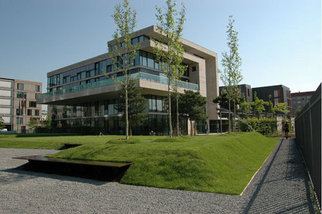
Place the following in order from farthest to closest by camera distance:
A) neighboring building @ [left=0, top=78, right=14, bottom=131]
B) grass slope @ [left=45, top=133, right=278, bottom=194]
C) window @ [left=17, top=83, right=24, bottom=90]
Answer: window @ [left=17, top=83, right=24, bottom=90] < neighboring building @ [left=0, top=78, right=14, bottom=131] < grass slope @ [left=45, top=133, right=278, bottom=194]

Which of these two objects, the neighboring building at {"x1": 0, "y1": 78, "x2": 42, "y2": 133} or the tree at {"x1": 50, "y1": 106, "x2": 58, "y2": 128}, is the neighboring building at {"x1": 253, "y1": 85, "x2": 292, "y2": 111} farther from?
the neighboring building at {"x1": 0, "y1": 78, "x2": 42, "y2": 133}

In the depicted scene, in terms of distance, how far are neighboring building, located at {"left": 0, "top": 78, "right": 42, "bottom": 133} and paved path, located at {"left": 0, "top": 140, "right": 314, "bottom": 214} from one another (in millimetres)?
79712

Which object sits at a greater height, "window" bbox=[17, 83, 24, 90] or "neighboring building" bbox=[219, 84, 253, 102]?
"window" bbox=[17, 83, 24, 90]

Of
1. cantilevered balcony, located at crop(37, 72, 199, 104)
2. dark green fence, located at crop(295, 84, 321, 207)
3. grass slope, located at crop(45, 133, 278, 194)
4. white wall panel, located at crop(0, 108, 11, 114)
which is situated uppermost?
cantilevered balcony, located at crop(37, 72, 199, 104)

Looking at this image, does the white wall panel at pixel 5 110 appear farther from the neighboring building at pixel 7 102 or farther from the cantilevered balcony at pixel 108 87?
the cantilevered balcony at pixel 108 87

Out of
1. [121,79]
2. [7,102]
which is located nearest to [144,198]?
[121,79]

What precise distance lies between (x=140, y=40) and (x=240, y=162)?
3110 cm

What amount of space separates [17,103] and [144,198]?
8990 cm

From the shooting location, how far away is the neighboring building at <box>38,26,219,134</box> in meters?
34.8

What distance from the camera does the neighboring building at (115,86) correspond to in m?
34.8

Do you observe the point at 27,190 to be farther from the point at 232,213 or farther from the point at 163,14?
the point at 163,14

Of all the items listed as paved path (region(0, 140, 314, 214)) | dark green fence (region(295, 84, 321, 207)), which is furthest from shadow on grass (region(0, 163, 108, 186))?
dark green fence (region(295, 84, 321, 207))

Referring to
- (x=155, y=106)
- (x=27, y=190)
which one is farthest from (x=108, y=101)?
(x=27, y=190)

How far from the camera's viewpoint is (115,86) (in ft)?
107
